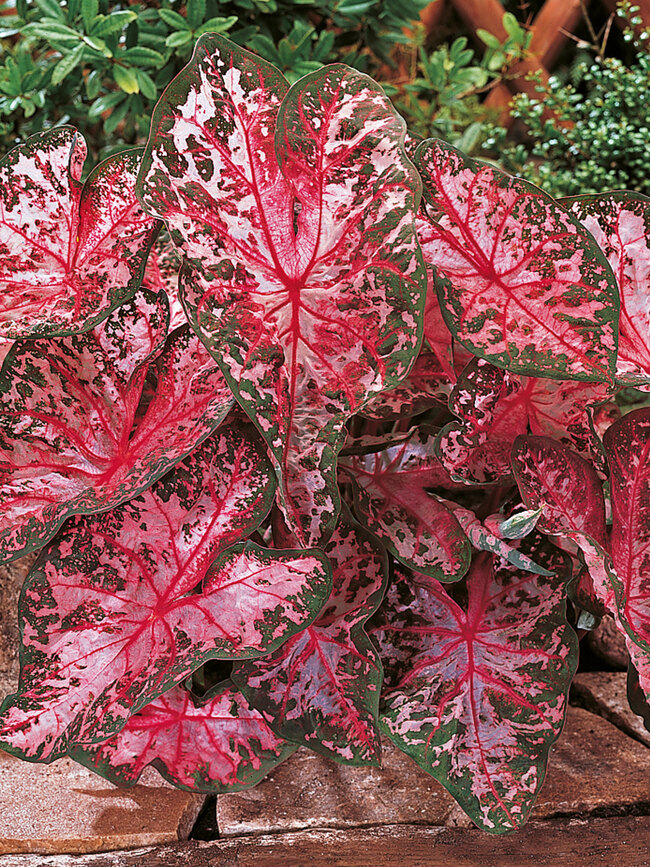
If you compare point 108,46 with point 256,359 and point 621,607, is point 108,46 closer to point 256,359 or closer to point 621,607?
point 256,359

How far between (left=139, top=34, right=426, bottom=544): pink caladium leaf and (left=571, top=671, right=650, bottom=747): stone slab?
1.54 ft

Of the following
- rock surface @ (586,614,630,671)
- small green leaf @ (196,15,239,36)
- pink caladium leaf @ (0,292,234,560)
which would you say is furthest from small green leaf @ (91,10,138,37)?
rock surface @ (586,614,630,671)

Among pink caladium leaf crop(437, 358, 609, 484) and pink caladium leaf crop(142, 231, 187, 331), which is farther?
pink caladium leaf crop(142, 231, 187, 331)

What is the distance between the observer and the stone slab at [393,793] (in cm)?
67

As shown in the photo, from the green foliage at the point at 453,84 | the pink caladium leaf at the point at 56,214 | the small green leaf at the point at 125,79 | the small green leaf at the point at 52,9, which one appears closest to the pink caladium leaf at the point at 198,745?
the pink caladium leaf at the point at 56,214

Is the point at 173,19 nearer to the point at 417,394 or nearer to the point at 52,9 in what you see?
the point at 52,9

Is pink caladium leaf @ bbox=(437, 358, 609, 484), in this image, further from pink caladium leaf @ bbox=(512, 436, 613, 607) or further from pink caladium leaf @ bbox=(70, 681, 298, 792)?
pink caladium leaf @ bbox=(70, 681, 298, 792)

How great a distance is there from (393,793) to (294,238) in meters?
0.50

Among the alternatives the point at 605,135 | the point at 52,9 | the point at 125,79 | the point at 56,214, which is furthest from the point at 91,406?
the point at 605,135

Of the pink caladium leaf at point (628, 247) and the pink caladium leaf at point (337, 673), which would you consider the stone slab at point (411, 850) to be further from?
the pink caladium leaf at point (628, 247)

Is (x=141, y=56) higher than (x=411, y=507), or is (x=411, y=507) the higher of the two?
(x=141, y=56)

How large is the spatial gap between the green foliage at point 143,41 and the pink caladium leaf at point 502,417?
0.96m

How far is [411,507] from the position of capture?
26.5 inches

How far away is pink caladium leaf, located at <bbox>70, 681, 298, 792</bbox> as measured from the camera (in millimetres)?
643
